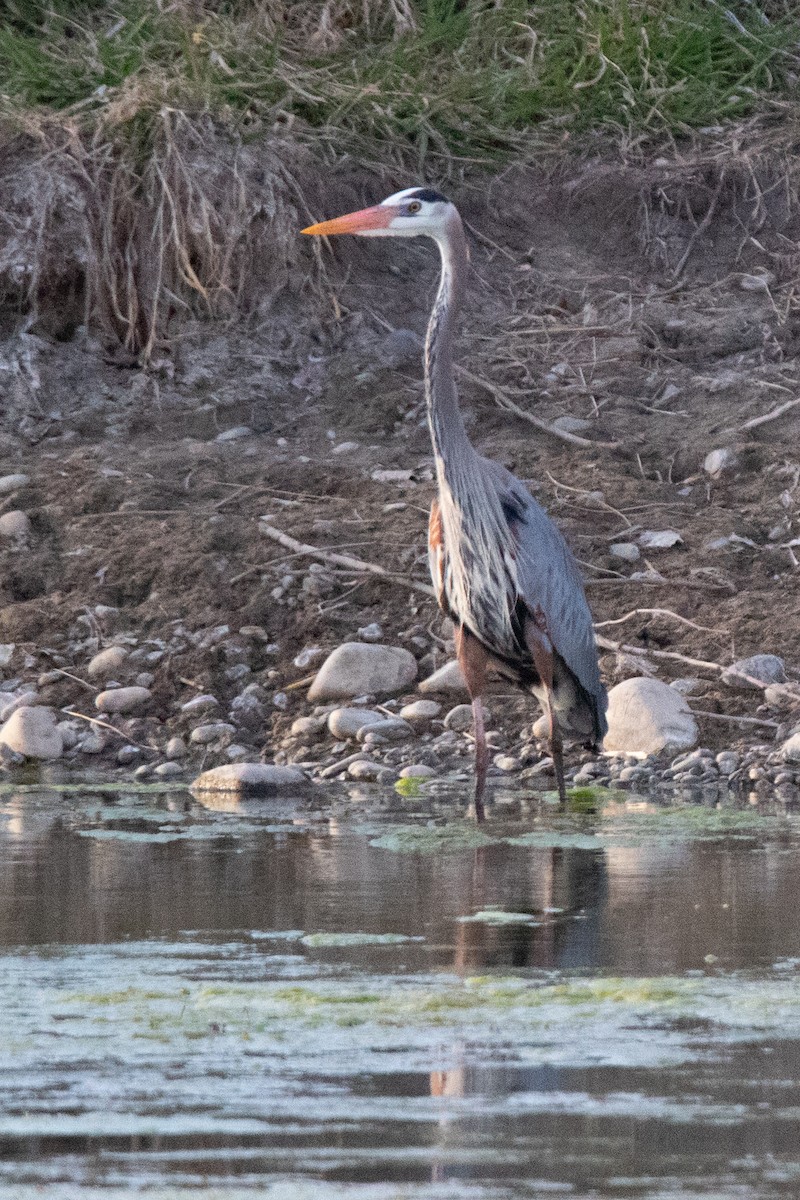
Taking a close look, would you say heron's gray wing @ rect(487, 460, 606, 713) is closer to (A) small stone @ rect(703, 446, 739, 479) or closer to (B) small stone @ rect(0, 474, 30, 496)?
(A) small stone @ rect(703, 446, 739, 479)

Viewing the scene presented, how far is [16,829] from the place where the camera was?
20.0ft

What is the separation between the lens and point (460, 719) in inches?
296

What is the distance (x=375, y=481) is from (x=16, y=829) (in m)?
3.47

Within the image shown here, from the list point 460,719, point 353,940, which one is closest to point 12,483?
point 460,719

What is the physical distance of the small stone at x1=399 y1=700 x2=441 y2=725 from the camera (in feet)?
24.7

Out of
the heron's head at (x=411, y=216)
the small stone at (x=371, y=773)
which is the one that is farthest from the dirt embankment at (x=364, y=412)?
the heron's head at (x=411, y=216)

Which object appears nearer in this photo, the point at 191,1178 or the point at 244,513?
the point at 191,1178

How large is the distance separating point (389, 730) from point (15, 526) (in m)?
2.32

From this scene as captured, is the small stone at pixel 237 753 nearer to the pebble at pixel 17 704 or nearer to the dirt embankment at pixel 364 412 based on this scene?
the dirt embankment at pixel 364 412

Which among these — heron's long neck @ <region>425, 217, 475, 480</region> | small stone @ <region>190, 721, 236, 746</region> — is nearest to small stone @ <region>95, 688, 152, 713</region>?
small stone @ <region>190, 721, 236, 746</region>

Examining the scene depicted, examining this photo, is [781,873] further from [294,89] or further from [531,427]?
[294,89]

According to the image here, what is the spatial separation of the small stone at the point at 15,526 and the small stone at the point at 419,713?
86.5 inches

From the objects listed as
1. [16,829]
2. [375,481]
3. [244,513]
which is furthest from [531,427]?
[16,829]

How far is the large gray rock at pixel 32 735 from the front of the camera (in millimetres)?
7477
